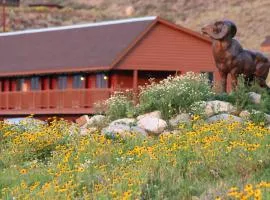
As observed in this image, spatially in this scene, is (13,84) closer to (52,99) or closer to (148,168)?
(52,99)

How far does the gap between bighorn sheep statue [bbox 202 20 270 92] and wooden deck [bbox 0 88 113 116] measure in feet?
39.7

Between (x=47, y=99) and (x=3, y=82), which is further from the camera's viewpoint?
(x=3, y=82)

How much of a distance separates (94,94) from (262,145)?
2124 centimetres

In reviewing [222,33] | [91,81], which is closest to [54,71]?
[91,81]

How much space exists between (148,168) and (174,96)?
7.21 metres

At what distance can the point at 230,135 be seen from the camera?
11906mm

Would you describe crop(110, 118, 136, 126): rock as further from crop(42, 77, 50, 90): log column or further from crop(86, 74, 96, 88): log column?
crop(42, 77, 50, 90): log column

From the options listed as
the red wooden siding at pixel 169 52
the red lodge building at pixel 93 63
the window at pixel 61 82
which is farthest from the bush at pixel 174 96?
the window at pixel 61 82

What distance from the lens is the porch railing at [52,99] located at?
31.8 m

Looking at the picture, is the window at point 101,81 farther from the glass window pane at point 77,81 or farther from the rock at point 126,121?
the rock at point 126,121

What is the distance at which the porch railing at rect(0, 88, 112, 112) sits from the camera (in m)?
31.8

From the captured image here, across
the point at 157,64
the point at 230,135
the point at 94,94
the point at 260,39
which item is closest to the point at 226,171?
the point at 230,135

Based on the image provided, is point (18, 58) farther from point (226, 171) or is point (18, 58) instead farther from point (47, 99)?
point (226, 171)

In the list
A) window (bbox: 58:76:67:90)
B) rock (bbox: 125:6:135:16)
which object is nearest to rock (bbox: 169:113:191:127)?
window (bbox: 58:76:67:90)
